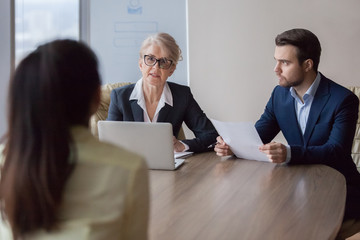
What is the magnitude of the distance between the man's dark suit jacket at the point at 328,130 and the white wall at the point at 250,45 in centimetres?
149

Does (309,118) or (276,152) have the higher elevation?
(309,118)

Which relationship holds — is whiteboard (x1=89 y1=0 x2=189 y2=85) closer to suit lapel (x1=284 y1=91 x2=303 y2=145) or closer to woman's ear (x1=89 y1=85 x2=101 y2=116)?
suit lapel (x1=284 y1=91 x2=303 y2=145)

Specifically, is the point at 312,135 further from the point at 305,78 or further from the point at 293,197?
the point at 293,197

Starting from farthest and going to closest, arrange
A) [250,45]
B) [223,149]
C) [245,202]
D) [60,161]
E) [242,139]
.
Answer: [250,45]
[223,149]
[242,139]
[245,202]
[60,161]

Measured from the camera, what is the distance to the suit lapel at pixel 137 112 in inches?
113

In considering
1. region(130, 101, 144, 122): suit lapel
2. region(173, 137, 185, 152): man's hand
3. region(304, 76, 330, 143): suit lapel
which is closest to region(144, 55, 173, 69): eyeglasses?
region(130, 101, 144, 122): suit lapel

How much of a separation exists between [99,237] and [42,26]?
3364mm

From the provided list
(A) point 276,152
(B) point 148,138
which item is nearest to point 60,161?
(B) point 148,138

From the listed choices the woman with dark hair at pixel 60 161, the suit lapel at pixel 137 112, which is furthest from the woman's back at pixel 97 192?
the suit lapel at pixel 137 112

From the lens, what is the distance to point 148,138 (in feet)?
6.88

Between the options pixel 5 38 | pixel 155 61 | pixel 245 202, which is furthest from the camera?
pixel 5 38

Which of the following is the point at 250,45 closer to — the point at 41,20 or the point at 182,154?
the point at 41,20

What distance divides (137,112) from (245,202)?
1432 mm

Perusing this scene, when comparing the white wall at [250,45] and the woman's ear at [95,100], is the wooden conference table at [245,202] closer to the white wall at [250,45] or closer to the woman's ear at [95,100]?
the woman's ear at [95,100]
